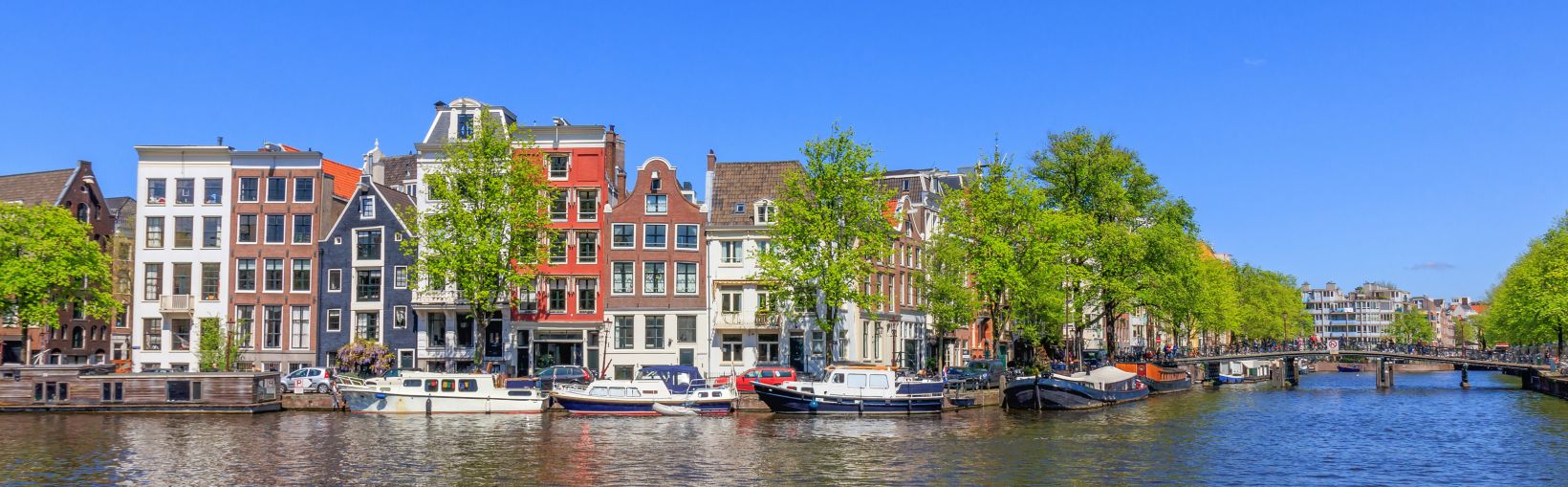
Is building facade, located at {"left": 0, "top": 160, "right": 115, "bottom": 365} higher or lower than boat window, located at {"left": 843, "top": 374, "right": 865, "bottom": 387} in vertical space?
higher

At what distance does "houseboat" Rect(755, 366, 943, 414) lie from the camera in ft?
217

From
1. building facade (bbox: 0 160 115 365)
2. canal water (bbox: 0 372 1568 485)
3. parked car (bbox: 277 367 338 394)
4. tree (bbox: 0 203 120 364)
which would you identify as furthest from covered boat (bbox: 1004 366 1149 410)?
building facade (bbox: 0 160 115 365)

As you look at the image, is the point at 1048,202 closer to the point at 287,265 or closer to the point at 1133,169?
the point at 1133,169

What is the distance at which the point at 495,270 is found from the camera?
75.6 metres

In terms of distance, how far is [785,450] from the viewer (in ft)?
164

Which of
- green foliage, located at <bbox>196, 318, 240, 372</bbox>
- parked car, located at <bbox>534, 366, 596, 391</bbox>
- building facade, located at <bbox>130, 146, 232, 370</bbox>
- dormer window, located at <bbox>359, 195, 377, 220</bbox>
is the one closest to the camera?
parked car, located at <bbox>534, 366, 596, 391</bbox>

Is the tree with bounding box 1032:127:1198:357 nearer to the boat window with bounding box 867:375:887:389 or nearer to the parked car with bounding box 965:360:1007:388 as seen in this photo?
the parked car with bounding box 965:360:1007:388

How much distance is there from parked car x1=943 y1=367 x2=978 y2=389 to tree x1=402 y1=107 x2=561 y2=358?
2440 centimetres

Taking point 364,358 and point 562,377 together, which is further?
point 364,358

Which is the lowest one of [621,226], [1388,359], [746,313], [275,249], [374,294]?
[1388,359]

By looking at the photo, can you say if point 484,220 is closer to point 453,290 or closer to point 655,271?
point 453,290

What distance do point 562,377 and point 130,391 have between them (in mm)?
21790

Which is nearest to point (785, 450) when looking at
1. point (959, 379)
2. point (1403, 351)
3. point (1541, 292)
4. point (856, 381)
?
point (856, 381)

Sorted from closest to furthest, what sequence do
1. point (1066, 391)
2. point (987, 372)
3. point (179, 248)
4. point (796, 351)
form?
point (1066, 391), point (987, 372), point (796, 351), point (179, 248)
